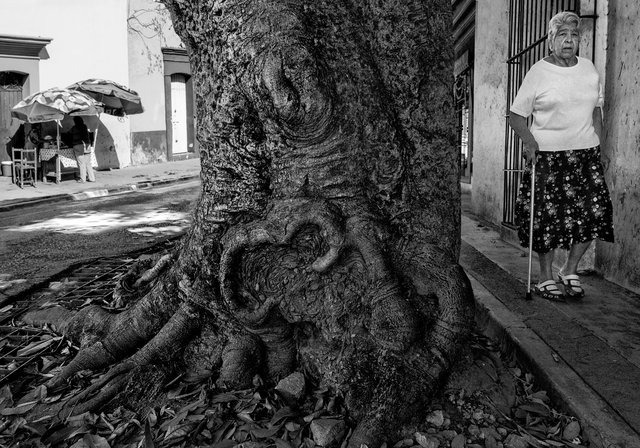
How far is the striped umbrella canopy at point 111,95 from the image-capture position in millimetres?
17312

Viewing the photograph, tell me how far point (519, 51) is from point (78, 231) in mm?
6183

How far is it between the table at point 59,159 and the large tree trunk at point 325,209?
14.2 m

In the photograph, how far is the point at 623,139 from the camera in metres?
4.93

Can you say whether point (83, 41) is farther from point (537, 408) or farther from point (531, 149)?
point (537, 408)

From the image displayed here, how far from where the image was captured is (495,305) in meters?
4.21

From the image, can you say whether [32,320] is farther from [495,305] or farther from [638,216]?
[638,216]

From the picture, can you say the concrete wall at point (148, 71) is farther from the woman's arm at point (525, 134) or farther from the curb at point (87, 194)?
the woman's arm at point (525, 134)

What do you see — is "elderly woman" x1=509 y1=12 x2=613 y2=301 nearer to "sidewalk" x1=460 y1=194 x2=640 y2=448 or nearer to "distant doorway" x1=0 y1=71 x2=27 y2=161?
"sidewalk" x1=460 y1=194 x2=640 y2=448

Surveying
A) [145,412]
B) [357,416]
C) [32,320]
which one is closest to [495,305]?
[357,416]

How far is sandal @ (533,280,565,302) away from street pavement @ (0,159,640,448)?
0.24 feet

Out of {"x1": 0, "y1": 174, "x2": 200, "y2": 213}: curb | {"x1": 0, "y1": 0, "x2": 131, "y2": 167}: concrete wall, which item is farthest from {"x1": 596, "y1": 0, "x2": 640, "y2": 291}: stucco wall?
{"x1": 0, "y1": 0, "x2": 131, "y2": 167}: concrete wall

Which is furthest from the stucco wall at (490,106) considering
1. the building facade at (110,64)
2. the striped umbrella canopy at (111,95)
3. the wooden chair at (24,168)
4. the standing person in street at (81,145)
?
the building facade at (110,64)

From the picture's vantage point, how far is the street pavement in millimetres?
2711

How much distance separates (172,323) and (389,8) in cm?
191
